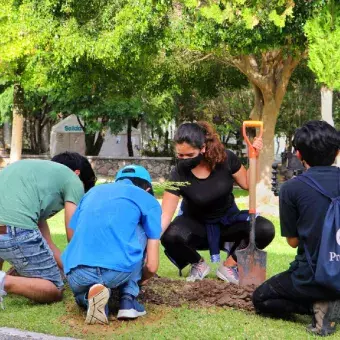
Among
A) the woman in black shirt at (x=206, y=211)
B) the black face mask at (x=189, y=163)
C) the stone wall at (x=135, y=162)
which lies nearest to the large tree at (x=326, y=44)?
the woman in black shirt at (x=206, y=211)

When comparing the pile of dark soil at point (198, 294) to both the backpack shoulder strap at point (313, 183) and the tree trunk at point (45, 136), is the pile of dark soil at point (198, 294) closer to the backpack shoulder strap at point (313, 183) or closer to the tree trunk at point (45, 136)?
the backpack shoulder strap at point (313, 183)

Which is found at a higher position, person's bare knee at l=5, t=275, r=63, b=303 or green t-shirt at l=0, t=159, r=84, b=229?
green t-shirt at l=0, t=159, r=84, b=229

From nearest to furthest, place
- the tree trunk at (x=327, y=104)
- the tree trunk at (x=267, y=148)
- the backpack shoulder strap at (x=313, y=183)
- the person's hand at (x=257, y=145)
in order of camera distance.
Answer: the backpack shoulder strap at (x=313, y=183), the person's hand at (x=257, y=145), the tree trunk at (x=327, y=104), the tree trunk at (x=267, y=148)

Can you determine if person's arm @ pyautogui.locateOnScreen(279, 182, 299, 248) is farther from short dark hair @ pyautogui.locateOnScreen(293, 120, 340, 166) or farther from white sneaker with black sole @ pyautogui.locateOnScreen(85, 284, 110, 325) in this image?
white sneaker with black sole @ pyautogui.locateOnScreen(85, 284, 110, 325)

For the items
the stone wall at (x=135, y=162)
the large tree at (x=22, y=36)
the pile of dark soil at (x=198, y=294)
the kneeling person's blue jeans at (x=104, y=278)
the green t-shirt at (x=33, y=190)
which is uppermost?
the large tree at (x=22, y=36)

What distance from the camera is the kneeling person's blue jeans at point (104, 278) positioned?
4625 millimetres

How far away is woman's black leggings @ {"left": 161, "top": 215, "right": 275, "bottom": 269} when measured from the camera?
6.05 meters

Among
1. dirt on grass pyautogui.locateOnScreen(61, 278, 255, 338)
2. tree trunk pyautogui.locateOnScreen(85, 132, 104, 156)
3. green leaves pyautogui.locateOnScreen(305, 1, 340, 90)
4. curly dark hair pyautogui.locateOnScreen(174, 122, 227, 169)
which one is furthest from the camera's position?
tree trunk pyautogui.locateOnScreen(85, 132, 104, 156)

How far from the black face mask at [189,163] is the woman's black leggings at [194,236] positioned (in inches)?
18.6

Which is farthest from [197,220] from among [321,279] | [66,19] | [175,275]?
[66,19]

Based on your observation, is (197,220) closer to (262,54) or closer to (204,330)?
(204,330)

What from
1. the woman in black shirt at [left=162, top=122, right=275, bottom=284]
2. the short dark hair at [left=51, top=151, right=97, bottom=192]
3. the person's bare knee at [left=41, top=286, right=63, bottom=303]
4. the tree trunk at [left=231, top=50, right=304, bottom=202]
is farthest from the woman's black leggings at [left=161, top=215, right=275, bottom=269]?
the tree trunk at [left=231, top=50, right=304, bottom=202]

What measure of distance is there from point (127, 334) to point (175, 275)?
233cm

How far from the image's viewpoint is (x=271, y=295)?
4.70m
